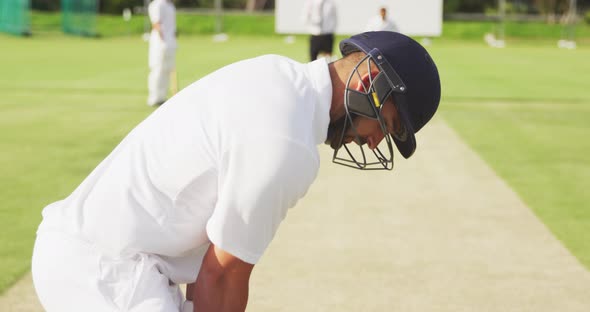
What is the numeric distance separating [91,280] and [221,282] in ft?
1.17

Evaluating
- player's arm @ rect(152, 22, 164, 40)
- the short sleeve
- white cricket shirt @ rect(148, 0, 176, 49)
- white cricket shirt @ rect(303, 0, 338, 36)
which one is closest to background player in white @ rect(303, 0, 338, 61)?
white cricket shirt @ rect(303, 0, 338, 36)

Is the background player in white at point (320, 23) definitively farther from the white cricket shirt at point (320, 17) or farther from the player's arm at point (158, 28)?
the player's arm at point (158, 28)

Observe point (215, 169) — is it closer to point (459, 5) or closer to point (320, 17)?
point (320, 17)

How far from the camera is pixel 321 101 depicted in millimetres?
2393

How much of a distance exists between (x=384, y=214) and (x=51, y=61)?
61.5 ft

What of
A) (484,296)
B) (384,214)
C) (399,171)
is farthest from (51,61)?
(484,296)

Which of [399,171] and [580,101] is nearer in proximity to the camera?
[399,171]

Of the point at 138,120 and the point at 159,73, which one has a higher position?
the point at 159,73

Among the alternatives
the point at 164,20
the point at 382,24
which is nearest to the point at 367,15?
the point at 382,24

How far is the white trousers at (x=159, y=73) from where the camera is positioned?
13789 millimetres

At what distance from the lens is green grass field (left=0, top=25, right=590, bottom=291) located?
683 cm

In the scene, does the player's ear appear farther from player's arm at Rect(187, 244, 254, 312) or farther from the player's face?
player's arm at Rect(187, 244, 254, 312)

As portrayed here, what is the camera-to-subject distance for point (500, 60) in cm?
2858

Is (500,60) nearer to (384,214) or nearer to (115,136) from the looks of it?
(115,136)
